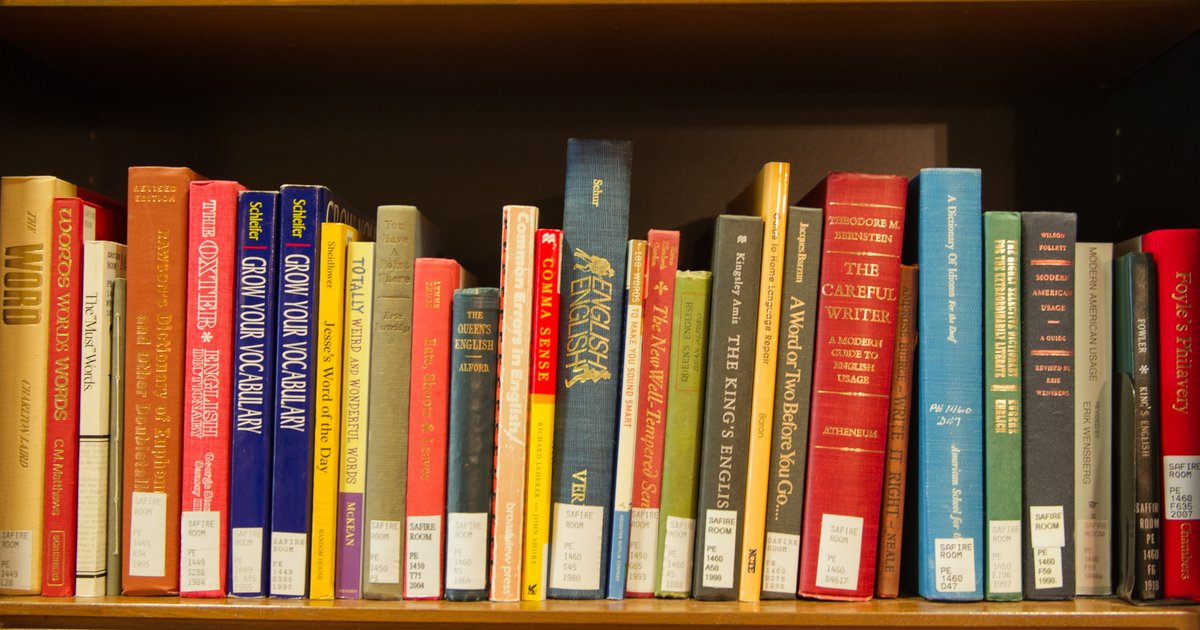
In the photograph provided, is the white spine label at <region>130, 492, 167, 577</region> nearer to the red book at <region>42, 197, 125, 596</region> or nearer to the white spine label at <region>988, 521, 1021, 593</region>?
the red book at <region>42, 197, 125, 596</region>

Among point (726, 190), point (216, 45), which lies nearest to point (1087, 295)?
point (726, 190)

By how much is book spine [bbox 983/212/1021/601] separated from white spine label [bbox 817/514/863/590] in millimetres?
112

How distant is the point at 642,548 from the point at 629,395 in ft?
0.45

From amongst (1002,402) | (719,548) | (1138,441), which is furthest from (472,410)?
(1138,441)

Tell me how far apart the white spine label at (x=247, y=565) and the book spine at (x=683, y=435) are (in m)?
0.35

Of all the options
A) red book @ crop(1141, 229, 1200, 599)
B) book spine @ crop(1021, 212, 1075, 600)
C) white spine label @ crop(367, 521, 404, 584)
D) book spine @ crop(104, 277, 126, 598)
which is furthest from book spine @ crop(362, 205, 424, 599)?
red book @ crop(1141, 229, 1200, 599)

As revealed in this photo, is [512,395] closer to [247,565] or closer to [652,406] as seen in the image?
[652,406]

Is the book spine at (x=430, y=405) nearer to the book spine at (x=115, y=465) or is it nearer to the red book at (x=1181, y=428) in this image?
the book spine at (x=115, y=465)

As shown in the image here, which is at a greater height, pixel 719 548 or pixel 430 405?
pixel 430 405

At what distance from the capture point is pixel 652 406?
31.5 inches

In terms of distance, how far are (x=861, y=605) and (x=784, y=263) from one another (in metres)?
0.30

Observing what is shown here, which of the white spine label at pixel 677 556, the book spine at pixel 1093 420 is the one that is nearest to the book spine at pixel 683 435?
the white spine label at pixel 677 556

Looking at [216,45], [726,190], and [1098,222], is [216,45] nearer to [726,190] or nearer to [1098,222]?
[726,190]

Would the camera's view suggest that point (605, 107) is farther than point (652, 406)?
Yes
